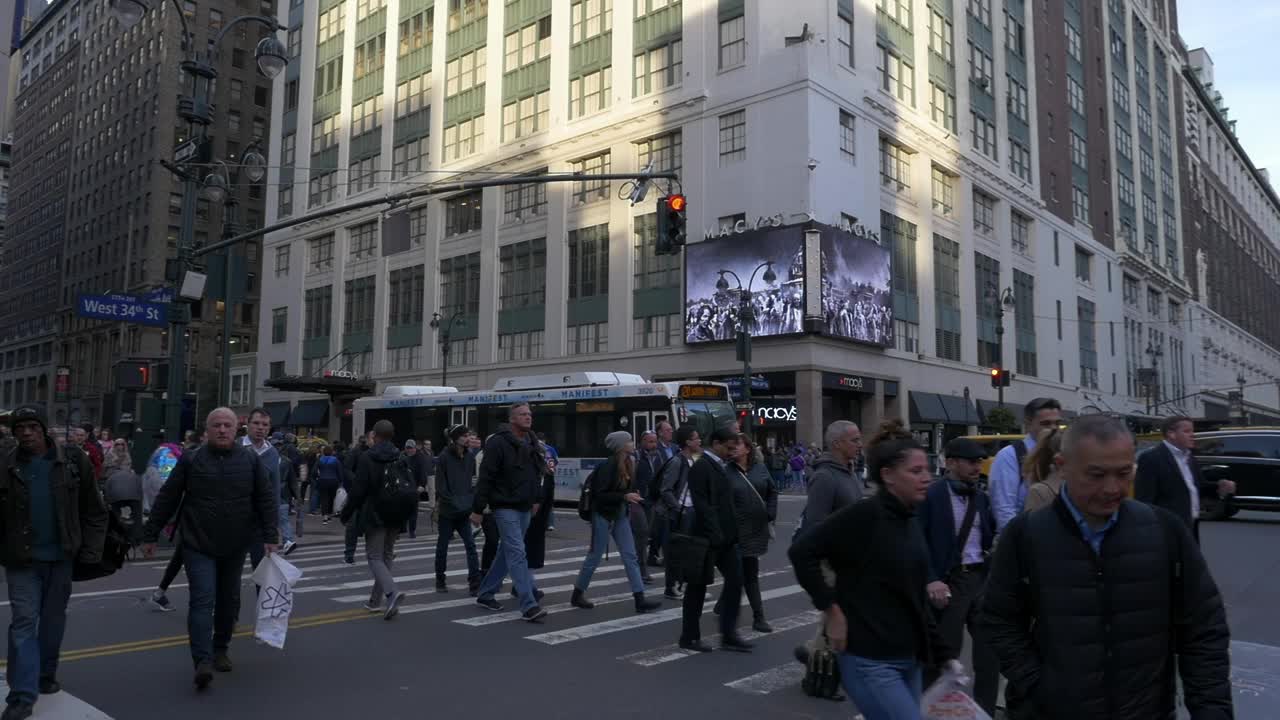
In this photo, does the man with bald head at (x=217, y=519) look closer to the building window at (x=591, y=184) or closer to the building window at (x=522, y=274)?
the building window at (x=591, y=184)

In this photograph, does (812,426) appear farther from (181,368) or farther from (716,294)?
(181,368)

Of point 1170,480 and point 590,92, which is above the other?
point 590,92

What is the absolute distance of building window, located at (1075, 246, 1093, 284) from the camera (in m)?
58.9

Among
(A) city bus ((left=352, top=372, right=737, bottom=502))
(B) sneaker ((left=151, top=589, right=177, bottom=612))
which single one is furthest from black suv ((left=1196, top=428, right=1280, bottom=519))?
(B) sneaker ((left=151, top=589, right=177, bottom=612))

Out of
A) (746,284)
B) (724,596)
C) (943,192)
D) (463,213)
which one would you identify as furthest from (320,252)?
(724,596)

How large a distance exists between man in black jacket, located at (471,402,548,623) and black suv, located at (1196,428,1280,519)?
16.2 metres

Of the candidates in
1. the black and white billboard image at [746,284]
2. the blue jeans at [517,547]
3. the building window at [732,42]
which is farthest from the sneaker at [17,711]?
the building window at [732,42]

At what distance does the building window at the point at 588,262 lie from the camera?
43.1m

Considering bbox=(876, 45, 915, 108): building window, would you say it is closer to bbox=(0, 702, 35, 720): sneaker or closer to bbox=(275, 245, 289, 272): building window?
bbox=(275, 245, 289, 272): building window

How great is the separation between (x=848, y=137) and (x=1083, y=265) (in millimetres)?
28372

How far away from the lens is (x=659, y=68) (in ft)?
→ 137

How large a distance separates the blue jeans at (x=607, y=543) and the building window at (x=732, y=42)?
1260 inches

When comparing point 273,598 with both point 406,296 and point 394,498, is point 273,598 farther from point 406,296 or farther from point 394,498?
point 406,296

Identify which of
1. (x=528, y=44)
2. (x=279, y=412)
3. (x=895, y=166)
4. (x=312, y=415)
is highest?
(x=528, y=44)
